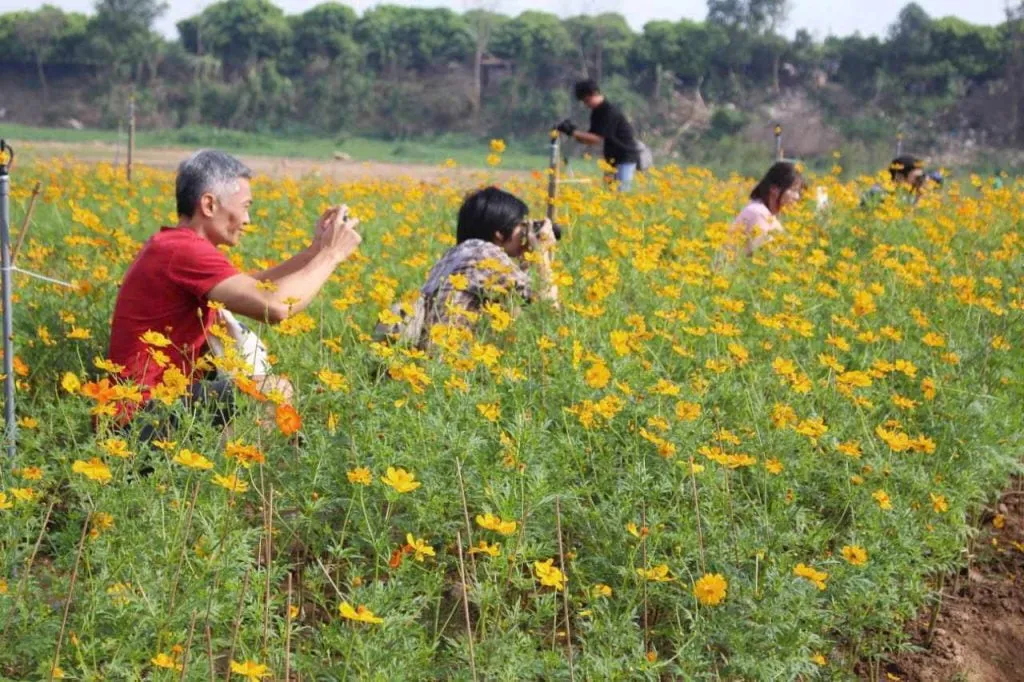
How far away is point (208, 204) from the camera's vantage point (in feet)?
10.8

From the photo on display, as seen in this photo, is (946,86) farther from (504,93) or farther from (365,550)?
(365,550)

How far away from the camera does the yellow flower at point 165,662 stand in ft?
6.26

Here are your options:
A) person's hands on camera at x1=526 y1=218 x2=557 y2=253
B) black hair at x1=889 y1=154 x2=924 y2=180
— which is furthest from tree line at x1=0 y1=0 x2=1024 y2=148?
person's hands on camera at x1=526 y1=218 x2=557 y2=253

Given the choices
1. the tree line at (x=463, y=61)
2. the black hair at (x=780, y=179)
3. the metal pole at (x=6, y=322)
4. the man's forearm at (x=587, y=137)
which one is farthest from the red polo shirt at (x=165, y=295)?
the tree line at (x=463, y=61)

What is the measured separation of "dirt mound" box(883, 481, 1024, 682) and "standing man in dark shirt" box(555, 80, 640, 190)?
5135 mm

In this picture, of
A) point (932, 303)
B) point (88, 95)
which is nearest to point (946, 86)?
point (88, 95)

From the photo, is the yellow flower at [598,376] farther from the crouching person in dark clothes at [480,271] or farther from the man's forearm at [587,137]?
the man's forearm at [587,137]

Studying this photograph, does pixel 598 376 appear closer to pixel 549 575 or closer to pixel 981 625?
pixel 549 575

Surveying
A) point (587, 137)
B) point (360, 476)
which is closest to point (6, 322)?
point (360, 476)

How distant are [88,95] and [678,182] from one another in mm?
46686

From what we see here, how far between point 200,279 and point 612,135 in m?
5.39

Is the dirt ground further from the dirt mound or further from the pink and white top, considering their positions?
the pink and white top

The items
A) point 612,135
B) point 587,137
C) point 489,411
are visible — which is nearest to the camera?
point 489,411

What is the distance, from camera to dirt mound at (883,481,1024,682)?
2.70m
